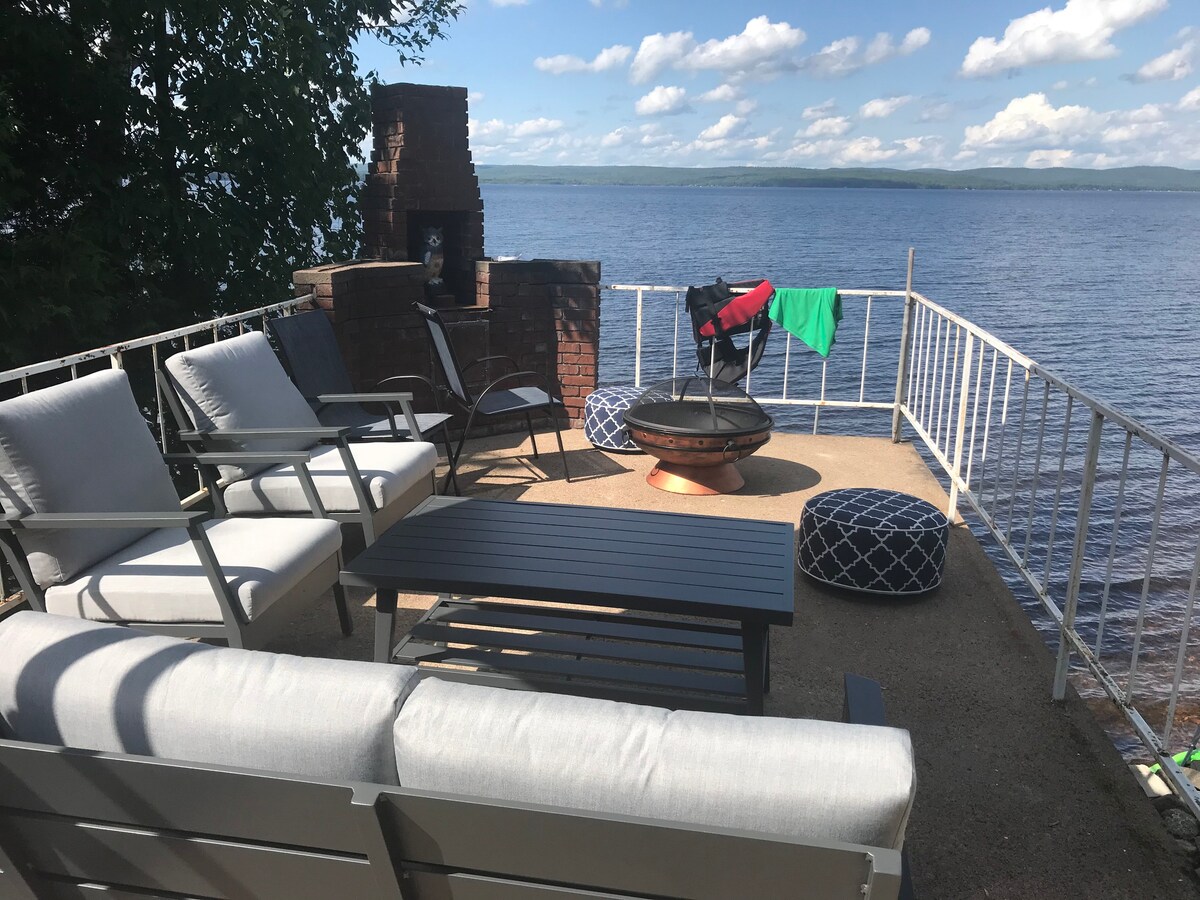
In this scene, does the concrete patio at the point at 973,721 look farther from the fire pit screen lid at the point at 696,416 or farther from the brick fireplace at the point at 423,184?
the brick fireplace at the point at 423,184

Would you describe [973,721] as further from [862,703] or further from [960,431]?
[960,431]

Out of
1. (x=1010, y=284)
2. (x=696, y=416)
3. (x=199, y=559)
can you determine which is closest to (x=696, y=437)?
(x=696, y=416)

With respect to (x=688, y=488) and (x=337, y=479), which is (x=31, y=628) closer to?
(x=337, y=479)

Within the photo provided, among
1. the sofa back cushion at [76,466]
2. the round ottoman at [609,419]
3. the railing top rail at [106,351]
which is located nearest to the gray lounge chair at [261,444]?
the railing top rail at [106,351]

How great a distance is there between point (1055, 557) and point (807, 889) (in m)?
9.90

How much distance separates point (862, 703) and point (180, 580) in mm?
1926

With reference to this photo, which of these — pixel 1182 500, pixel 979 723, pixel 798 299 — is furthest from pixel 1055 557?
pixel 979 723

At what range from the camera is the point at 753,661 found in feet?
7.92

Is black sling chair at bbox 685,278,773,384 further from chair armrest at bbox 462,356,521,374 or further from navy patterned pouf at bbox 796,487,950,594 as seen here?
navy patterned pouf at bbox 796,487,950,594

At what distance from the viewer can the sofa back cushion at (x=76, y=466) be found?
102 inches

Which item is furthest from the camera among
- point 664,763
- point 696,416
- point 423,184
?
point 423,184

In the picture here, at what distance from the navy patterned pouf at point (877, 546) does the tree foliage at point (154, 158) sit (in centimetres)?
662

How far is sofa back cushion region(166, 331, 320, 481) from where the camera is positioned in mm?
3598

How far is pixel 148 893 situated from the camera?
51.6 inches
